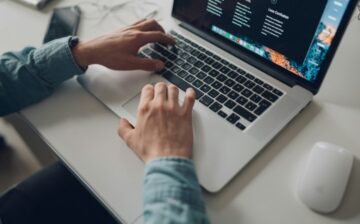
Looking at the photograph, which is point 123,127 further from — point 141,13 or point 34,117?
point 141,13

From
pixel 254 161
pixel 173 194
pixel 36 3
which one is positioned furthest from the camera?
pixel 36 3

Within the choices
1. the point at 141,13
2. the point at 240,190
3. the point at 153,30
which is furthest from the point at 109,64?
the point at 240,190

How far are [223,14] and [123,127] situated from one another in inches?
12.5

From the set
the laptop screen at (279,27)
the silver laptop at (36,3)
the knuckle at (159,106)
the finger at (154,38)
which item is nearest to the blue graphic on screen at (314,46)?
the laptop screen at (279,27)

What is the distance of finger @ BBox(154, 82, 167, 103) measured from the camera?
639mm

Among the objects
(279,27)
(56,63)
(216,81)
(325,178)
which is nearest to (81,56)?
(56,63)

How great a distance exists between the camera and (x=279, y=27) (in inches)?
26.6

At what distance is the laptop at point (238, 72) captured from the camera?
604 millimetres

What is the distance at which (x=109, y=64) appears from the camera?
0.73m

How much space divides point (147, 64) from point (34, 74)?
213mm

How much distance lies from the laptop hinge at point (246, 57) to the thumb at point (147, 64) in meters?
0.14

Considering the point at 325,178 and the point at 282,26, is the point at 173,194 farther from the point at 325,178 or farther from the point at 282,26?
the point at 282,26

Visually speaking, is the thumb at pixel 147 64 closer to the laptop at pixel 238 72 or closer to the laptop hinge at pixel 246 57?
the laptop at pixel 238 72

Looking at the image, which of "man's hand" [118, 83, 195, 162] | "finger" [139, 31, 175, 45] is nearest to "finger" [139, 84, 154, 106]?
"man's hand" [118, 83, 195, 162]
